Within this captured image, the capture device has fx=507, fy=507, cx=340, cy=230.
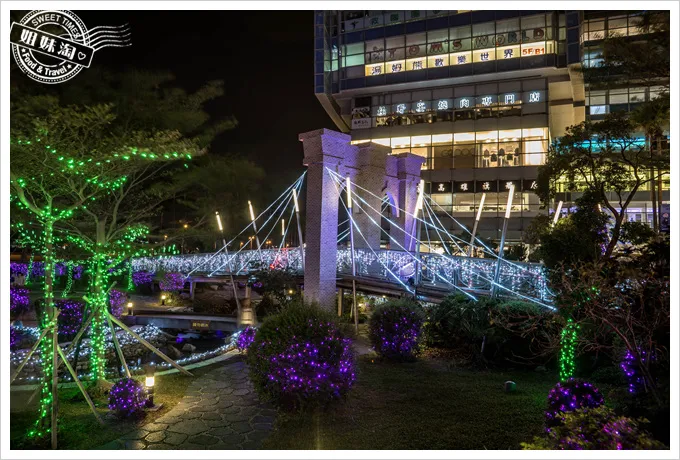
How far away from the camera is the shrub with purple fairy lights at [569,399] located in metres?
6.43

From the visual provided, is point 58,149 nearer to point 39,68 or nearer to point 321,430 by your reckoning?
point 39,68

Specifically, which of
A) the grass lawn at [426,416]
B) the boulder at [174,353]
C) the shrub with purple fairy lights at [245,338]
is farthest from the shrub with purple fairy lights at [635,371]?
Answer: the boulder at [174,353]

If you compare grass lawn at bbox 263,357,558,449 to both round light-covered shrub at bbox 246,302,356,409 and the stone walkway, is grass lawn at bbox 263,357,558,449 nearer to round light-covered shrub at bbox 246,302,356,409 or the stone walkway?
round light-covered shrub at bbox 246,302,356,409

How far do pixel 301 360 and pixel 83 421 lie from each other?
3.35 m

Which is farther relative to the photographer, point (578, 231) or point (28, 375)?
point (28, 375)

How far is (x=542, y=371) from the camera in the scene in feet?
32.6

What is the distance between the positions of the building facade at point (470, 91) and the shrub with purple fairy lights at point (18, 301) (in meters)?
25.1

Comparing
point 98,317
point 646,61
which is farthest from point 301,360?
point 646,61

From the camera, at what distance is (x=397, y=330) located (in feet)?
34.7

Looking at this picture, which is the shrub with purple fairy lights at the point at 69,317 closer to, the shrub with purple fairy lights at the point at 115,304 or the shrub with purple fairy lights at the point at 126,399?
the shrub with purple fairy lights at the point at 115,304

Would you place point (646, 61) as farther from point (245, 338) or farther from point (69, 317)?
point (69, 317)

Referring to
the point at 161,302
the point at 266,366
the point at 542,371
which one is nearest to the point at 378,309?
the point at 542,371

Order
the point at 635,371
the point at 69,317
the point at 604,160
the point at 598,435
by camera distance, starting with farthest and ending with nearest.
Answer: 1. the point at 69,317
2. the point at 604,160
3. the point at 635,371
4. the point at 598,435

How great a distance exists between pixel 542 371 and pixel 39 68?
10.5m
